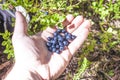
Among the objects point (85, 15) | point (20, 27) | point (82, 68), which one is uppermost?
point (20, 27)

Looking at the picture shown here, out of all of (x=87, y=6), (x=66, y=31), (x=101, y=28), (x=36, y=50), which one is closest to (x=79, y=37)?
(x=66, y=31)

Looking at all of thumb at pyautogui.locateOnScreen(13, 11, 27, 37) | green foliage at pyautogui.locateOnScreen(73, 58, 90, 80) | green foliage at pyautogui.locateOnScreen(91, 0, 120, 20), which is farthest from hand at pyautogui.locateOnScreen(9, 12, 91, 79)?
green foliage at pyautogui.locateOnScreen(91, 0, 120, 20)

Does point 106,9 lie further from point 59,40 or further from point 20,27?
point 20,27

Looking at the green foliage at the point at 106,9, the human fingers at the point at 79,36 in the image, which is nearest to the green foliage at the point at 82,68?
the human fingers at the point at 79,36

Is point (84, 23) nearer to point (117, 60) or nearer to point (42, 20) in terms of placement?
point (42, 20)

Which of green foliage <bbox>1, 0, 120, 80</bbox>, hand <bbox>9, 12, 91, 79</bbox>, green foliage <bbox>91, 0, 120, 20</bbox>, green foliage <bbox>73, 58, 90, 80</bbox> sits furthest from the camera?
green foliage <bbox>91, 0, 120, 20</bbox>

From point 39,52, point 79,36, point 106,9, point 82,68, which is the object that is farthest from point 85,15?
point 39,52

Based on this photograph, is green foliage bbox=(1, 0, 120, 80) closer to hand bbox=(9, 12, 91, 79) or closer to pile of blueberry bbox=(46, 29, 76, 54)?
pile of blueberry bbox=(46, 29, 76, 54)
